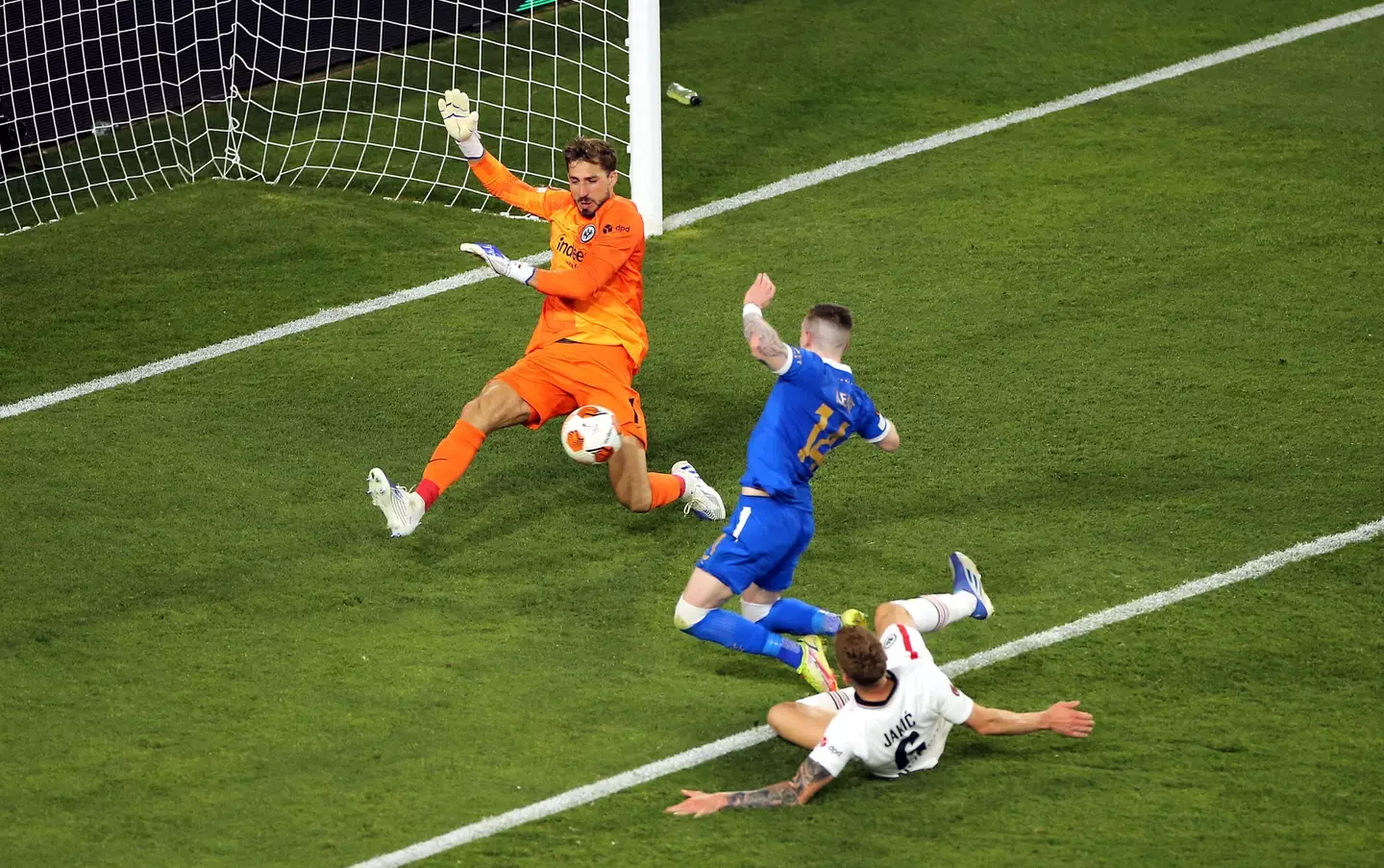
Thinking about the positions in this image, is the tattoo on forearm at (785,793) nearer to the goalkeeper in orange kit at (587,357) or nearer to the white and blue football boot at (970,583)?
the white and blue football boot at (970,583)

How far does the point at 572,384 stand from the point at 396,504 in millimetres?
979

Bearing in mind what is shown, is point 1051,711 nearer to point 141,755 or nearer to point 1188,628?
point 1188,628

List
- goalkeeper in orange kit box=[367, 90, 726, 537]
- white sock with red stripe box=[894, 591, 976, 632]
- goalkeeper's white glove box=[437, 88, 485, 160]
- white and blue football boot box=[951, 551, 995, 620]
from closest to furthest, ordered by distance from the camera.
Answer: white sock with red stripe box=[894, 591, 976, 632]
white and blue football boot box=[951, 551, 995, 620]
goalkeeper in orange kit box=[367, 90, 726, 537]
goalkeeper's white glove box=[437, 88, 485, 160]

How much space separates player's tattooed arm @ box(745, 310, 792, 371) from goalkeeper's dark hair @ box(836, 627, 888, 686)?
113cm

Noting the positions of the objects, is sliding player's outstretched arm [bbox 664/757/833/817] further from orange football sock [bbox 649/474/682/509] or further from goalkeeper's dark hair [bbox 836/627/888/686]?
orange football sock [bbox 649/474/682/509]

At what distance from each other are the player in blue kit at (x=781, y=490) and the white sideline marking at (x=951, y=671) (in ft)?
1.44

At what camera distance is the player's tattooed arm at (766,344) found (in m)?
6.93

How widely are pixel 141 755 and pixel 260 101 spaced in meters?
7.08

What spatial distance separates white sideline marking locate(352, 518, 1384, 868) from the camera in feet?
21.1

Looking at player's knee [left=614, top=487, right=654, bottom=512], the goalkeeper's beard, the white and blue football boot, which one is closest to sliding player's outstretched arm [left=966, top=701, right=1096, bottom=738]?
the white and blue football boot

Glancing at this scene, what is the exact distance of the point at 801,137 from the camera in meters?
12.5

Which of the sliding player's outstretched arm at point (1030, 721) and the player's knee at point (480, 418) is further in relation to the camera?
the player's knee at point (480, 418)

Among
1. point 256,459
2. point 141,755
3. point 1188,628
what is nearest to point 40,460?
point 256,459

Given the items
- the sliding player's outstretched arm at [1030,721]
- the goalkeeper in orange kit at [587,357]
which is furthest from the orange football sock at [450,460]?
the sliding player's outstretched arm at [1030,721]
